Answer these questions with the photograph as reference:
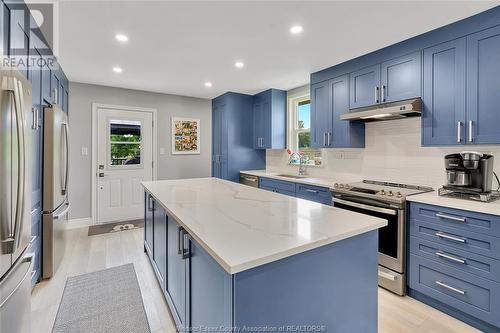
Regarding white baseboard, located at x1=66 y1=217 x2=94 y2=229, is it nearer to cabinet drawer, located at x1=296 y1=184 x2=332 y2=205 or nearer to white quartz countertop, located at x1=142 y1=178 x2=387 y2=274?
white quartz countertop, located at x1=142 y1=178 x2=387 y2=274

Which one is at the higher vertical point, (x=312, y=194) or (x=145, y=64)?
(x=145, y=64)

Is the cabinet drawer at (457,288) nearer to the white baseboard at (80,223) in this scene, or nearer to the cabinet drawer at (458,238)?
the cabinet drawer at (458,238)

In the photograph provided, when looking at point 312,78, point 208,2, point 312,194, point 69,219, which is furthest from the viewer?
point 69,219

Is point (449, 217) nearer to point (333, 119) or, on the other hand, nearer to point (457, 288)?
point (457, 288)

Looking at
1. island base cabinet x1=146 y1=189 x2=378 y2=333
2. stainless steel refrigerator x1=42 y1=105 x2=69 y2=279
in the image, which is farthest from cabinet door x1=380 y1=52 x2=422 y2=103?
stainless steel refrigerator x1=42 y1=105 x2=69 y2=279

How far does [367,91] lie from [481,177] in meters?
1.41

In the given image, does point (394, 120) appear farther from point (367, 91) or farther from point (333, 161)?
point (333, 161)

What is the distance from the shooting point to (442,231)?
6.66ft

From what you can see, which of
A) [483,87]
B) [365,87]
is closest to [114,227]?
[365,87]

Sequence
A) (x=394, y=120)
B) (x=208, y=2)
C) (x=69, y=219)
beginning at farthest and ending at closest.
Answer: (x=69, y=219) < (x=394, y=120) < (x=208, y=2)

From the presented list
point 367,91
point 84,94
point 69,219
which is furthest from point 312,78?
point 69,219

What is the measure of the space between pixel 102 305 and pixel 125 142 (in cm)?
319

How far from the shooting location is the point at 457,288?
1963 mm

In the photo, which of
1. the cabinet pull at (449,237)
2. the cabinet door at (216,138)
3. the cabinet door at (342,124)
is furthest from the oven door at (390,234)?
the cabinet door at (216,138)
